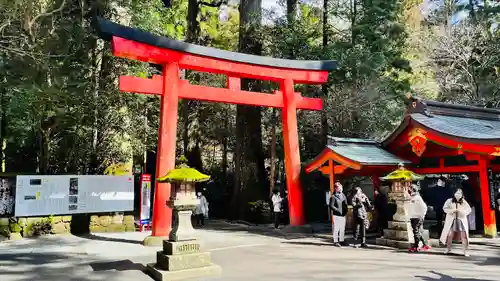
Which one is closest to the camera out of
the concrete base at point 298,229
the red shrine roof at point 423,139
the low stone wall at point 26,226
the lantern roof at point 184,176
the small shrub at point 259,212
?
the lantern roof at point 184,176

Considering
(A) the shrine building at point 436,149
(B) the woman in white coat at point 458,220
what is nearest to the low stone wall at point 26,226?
(A) the shrine building at point 436,149

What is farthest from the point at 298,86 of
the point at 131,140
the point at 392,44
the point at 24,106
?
the point at 24,106

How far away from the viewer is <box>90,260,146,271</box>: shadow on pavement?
8.12 metres

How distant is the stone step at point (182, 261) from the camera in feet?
24.0

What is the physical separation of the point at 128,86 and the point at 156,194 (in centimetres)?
313

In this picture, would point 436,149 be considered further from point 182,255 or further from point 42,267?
point 42,267

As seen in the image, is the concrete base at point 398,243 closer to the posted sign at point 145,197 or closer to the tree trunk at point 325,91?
the tree trunk at point 325,91

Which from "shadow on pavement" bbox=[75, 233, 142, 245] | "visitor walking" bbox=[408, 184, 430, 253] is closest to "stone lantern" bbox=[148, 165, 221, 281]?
"shadow on pavement" bbox=[75, 233, 142, 245]

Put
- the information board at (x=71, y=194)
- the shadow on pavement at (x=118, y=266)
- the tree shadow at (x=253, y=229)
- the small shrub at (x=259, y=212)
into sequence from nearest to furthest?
the shadow on pavement at (x=118, y=266)
the information board at (x=71, y=194)
the tree shadow at (x=253, y=229)
the small shrub at (x=259, y=212)

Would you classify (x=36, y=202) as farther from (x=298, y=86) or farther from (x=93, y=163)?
(x=298, y=86)

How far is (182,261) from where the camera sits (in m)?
7.39

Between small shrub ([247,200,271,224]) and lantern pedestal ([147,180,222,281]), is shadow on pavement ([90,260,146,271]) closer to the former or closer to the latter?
lantern pedestal ([147,180,222,281])

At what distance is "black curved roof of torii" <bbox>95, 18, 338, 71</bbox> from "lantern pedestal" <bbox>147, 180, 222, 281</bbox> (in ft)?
16.8

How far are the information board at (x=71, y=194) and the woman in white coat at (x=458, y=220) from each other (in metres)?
10.6
